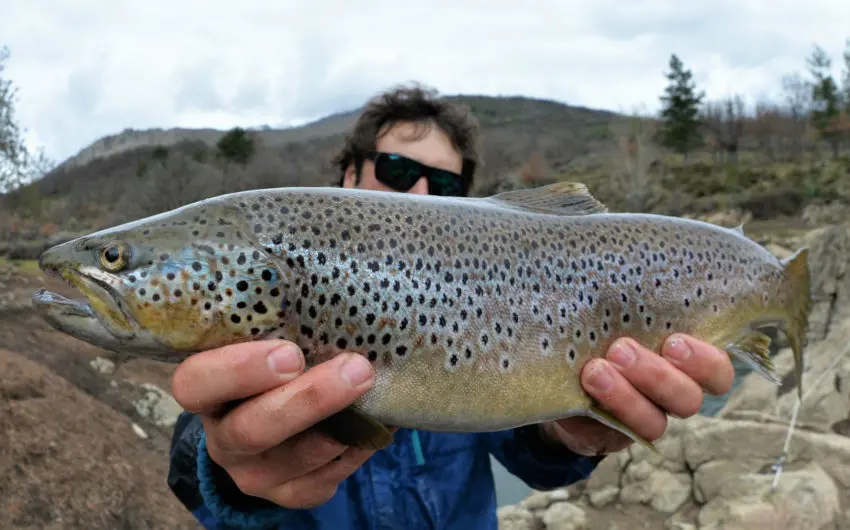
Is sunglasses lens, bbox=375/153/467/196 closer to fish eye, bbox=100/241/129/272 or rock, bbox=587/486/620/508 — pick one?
fish eye, bbox=100/241/129/272

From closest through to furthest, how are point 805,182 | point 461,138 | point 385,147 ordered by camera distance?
point 385,147, point 461,138, point 805,182

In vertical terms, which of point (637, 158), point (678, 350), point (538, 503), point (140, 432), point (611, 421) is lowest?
point (538, 503)

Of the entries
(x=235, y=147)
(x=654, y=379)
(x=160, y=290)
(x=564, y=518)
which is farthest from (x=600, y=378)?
(x=235, y=147)

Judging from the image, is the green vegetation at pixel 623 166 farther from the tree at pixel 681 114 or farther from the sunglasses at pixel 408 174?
the sunglasses at pixel 408 174

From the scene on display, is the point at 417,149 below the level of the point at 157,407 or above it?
above

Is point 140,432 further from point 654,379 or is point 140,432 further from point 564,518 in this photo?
point 654,379

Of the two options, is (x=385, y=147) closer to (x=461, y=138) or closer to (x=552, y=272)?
(x=461, y=138)

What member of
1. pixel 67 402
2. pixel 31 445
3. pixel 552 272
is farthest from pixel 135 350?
pixel 67 402
